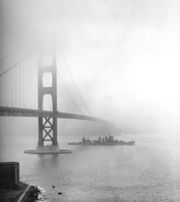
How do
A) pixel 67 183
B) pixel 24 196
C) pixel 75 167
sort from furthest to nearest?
pixel 75 167 → pixel 67 183 → pixel 24 196

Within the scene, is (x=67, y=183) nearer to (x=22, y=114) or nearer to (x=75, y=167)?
(x=75, y=167)

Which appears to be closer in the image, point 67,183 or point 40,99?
point 67,183

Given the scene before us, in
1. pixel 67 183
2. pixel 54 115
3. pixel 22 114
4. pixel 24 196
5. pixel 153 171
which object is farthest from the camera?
pixel 54 115

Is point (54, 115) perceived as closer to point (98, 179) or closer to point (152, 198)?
point (98, 179)

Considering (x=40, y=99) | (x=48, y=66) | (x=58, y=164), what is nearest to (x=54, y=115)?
(x=40, y=99)

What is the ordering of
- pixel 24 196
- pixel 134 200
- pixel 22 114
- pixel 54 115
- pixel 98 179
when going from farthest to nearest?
1. pixel 54 115
2. pixel 22 114
3. pixel 98 179
4. pixel 134 200
5. pixel 24 196

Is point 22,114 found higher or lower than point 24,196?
higher

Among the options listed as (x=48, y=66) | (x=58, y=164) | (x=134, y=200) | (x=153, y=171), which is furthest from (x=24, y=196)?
(x=48, y=66)

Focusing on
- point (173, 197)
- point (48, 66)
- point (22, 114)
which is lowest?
point (173, 197)

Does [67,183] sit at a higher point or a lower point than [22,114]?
lower
